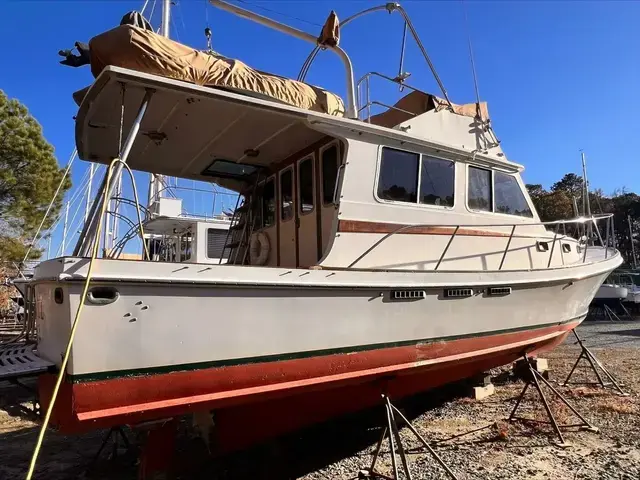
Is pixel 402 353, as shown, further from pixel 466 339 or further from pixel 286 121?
pixel 286 121

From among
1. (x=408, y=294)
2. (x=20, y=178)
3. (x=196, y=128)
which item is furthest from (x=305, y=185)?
(x=20, y=178)

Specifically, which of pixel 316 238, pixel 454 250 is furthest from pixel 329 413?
pixel 454 250

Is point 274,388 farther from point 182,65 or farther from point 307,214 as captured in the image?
point 182,65

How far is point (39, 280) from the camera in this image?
358 centimetres

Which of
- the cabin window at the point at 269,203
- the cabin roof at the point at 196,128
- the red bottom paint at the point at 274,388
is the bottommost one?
the red bottom paint at the point at 274,388

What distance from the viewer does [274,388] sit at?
3.64 meters

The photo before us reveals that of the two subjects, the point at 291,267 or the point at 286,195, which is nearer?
the point at 291,267

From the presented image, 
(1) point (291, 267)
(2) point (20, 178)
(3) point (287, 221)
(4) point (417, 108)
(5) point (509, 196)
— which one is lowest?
(1) point (291, 267)

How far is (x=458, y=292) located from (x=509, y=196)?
2.24m

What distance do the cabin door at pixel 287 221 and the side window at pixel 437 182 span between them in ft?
5.07

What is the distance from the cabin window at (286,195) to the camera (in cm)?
579

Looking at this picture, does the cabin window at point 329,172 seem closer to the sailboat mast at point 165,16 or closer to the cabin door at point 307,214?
the cabin door at point 307,214

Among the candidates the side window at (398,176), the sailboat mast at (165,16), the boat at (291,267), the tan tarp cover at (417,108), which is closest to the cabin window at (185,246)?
the boat at (291,267)

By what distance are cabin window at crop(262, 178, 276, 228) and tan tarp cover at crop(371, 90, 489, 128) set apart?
166cm
